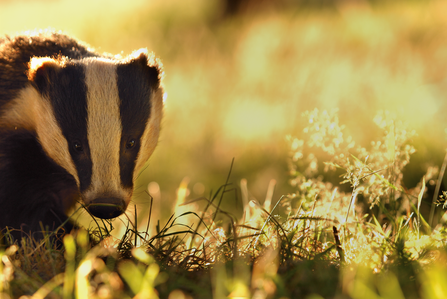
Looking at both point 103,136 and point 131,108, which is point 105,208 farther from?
point 131,108

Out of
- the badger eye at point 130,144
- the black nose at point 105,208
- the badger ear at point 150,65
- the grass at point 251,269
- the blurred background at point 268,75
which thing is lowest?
the grass at point 251,269

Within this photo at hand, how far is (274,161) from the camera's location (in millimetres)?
5367

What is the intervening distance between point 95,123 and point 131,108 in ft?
0.81

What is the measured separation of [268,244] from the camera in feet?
6.98

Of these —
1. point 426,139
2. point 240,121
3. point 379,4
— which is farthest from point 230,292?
point 379,4

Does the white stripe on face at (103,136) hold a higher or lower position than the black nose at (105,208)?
higher

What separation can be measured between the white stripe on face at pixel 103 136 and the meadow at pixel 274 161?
0.17 metres

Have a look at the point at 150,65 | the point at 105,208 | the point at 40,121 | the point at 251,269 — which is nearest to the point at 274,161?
the point at 150,65

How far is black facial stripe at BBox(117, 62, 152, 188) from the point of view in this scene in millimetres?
2520

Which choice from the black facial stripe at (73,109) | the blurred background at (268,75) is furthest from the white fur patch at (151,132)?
the blurred background at (268,75)

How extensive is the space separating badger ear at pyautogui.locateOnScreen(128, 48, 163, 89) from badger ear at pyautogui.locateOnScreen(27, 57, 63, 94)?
17.3 inches

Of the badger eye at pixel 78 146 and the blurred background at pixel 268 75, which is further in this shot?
the blurred background at pixel 268 75

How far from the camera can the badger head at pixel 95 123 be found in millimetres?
2367

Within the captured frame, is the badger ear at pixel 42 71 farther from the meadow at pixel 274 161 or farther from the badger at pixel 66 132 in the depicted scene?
the meadow at pixel 274 161
